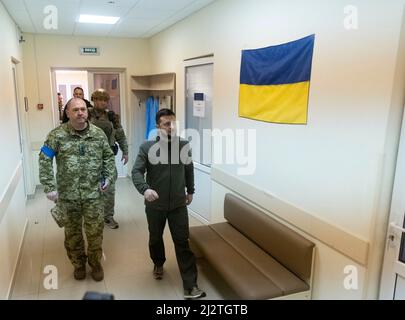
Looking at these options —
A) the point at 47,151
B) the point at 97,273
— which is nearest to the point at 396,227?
the point at 97,273

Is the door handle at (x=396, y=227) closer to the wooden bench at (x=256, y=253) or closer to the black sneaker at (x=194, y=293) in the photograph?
the wooden bench at (x=256, y=253)

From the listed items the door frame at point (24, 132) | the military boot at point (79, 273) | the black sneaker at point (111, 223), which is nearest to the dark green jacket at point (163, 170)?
the military boot at point (79, 273)

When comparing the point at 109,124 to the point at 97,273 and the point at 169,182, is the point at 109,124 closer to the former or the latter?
the point at 169,182

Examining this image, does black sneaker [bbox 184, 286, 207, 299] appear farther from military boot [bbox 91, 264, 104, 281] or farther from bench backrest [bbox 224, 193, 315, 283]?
military boot [bbox 91, 264, 104, 281]

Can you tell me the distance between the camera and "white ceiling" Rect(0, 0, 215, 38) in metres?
3.88

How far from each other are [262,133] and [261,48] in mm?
759

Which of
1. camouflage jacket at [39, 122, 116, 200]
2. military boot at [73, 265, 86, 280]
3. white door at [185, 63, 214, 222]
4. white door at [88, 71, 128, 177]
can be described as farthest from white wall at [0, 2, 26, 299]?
white door at [88, 71, 128, 177]

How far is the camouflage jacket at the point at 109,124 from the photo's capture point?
3910mm

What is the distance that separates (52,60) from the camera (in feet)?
Result: 19.6

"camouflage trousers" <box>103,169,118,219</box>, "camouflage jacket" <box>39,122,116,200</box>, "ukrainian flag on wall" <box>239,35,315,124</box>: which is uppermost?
"ukrainian flag on wall" <box>239,35,315,124</box>

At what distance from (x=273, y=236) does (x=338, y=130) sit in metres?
1.01

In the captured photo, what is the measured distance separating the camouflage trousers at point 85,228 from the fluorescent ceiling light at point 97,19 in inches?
118

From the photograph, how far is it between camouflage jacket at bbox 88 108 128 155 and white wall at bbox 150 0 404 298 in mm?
1739
